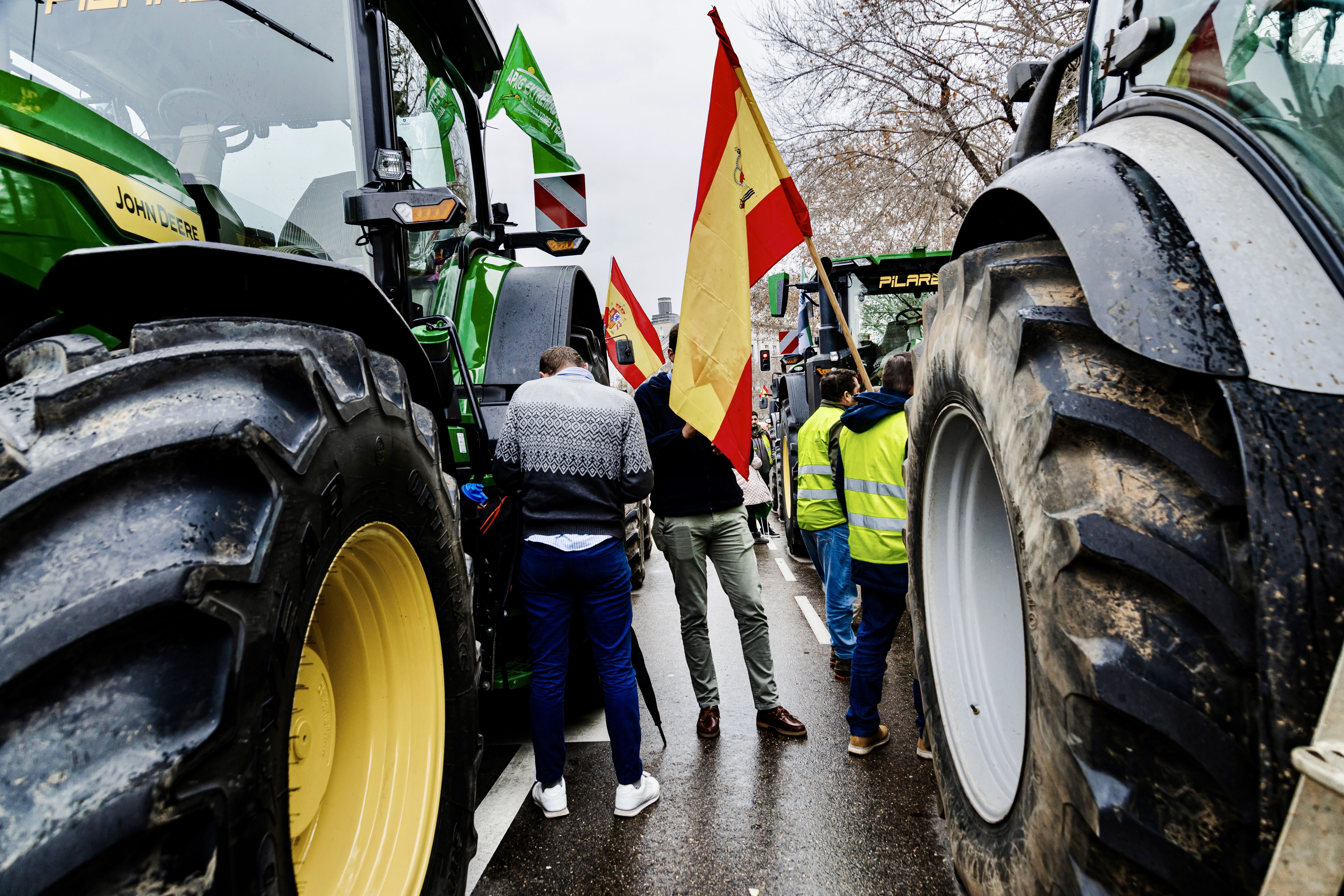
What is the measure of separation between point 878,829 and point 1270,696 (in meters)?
2.34

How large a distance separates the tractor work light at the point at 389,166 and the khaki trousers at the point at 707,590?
2.15m

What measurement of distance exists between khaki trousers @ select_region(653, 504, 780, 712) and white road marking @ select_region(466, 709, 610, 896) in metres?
0.61

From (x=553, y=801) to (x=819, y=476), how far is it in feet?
8.39

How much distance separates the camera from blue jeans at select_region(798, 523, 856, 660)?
191 inches

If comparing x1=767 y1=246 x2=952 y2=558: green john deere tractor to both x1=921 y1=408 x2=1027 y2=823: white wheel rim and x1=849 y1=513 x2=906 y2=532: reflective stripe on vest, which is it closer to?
x1=849 y1=513 x2=906 y2=532: reflective stripe on vest

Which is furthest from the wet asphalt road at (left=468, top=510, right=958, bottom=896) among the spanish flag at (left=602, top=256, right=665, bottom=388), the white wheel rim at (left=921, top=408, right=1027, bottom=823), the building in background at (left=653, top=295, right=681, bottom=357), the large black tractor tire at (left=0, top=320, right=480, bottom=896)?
the building in background at (left=653, top=295, right=681, bottom=357)

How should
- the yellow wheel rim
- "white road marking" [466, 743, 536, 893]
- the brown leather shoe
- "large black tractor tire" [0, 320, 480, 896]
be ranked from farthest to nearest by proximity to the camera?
1. the brown leather shoe
2. "white road marking" [466, 743, 536, 893]
3. the yellow wheel rim
4. "large black tractor tire" [0, 320, 480, 896]

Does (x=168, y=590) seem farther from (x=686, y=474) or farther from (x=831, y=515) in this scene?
(x=831, y=515)

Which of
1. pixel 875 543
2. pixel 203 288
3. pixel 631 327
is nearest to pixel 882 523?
pixel 875 543

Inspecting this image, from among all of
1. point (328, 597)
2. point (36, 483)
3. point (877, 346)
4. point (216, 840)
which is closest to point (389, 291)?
point (328, 597)

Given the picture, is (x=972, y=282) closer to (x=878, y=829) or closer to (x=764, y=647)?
(x=878, y=829)

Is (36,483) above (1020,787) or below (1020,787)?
above

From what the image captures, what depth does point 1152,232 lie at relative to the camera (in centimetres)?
128

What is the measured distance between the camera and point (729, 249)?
3.51 m
